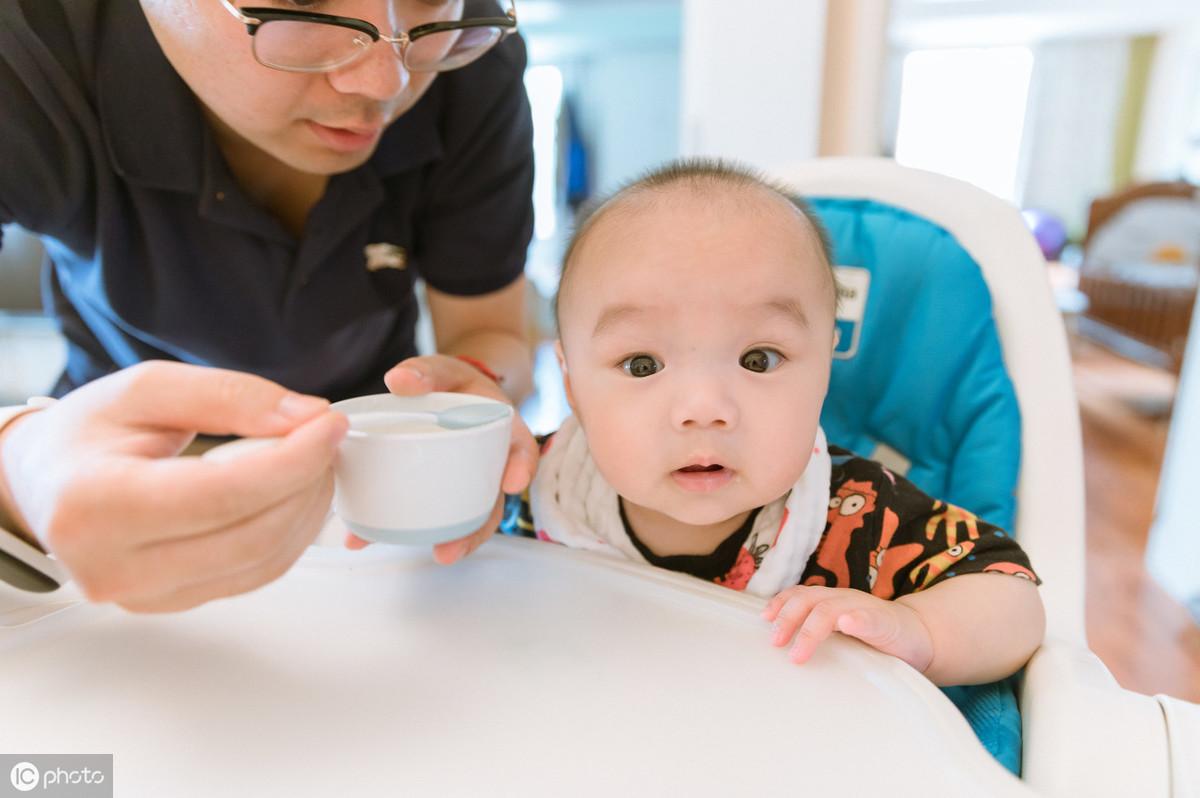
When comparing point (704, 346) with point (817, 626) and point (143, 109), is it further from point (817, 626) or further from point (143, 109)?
point (143, 109)

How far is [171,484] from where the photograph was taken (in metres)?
0.41

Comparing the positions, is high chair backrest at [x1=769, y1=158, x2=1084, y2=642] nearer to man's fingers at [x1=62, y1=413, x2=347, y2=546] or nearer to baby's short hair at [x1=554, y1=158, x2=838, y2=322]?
baby's short hair at [x1=554, y1=158, x2=838, y2=322]

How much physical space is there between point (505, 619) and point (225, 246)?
2.16 ft

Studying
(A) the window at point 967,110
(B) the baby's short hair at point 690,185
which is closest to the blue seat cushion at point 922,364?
(B) the baby's short hair at point 690,185

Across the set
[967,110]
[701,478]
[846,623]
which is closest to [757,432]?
[701,478]

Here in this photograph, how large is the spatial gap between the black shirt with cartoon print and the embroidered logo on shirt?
0.55 m

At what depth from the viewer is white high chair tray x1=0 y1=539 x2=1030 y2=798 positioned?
1.58ft

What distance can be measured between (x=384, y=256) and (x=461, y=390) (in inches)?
15.6

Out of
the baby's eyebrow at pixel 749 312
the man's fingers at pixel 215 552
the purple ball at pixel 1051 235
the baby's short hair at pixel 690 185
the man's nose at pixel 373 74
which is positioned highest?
the man's nose at pixel 373 74

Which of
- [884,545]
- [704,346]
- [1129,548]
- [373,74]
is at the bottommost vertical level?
[1129,548]

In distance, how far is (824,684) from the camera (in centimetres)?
57

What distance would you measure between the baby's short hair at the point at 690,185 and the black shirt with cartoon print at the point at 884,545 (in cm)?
20

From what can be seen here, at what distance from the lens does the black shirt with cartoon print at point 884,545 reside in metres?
0.70

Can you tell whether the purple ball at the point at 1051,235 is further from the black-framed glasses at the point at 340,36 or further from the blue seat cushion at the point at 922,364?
the black-framed glasses at the point at 340,36
